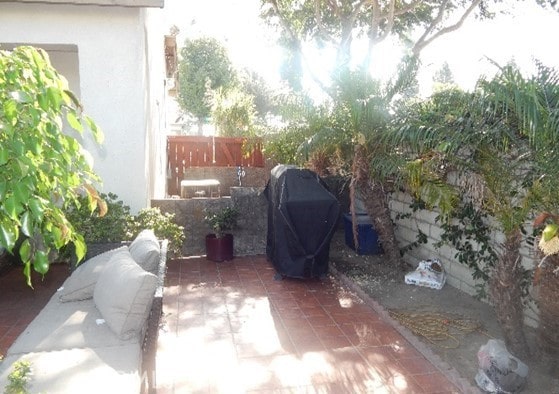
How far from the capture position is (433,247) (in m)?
6.33

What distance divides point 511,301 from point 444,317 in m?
1.16

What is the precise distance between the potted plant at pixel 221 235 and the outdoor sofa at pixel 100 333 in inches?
114

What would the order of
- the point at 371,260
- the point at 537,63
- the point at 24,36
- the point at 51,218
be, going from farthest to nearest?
the point at 371,260
the point at 24,36
the point at 537,63
the point at 51,218

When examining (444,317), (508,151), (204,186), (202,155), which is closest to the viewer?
(508,151)

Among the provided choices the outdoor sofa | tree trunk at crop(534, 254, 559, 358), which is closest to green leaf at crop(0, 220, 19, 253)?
the outdoor sofa

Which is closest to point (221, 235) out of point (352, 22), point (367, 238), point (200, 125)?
point (367, 238)

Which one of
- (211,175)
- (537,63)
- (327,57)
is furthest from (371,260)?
(327,57)

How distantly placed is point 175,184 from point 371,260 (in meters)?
7.66

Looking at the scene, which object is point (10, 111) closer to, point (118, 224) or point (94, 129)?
point (94, 129)

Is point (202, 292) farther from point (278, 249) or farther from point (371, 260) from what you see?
point (371, 260)

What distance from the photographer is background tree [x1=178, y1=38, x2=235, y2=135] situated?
25.1 m

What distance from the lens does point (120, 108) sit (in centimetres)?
602

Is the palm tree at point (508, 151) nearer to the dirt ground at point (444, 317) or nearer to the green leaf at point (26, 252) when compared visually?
the dirt ground at point (444, 317)

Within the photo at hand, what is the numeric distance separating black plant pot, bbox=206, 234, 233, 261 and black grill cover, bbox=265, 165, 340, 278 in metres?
1.21
